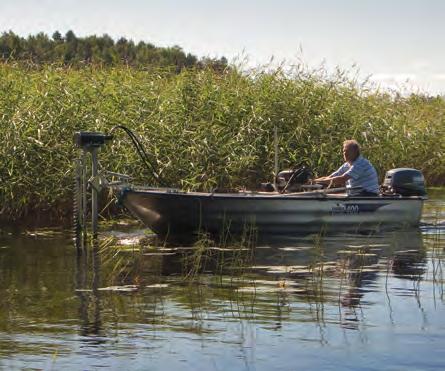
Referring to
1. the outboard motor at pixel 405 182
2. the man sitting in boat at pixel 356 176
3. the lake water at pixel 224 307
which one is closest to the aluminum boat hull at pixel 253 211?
the man sitting in boat at pixel 356 176

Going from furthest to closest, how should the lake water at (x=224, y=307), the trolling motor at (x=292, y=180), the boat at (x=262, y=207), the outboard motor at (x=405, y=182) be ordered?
the outboard motor at (x=405, y=182), the trolling motor at (x=292, y=180), the boat at (x=262, y=207), the lake water at (x=224, y=307)

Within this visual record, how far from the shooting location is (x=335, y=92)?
21625 millimetres

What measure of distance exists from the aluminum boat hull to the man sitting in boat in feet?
0.75

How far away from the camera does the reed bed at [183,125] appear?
16906 millimetres

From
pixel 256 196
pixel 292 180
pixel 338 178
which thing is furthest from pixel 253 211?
pixel 338 178

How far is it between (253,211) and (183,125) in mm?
3638

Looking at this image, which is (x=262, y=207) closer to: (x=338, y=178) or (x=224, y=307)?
(x=338, y=178)

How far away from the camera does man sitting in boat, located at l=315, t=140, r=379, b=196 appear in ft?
52.5

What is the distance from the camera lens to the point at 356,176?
1602 cm

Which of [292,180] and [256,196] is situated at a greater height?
[292,180]

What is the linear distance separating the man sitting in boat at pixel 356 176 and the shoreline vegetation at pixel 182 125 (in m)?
2.43

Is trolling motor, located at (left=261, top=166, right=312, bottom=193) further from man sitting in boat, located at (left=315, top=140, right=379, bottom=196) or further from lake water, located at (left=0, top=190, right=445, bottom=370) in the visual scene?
lake water, located at (left=0, top=190, right=445, bottom=370)

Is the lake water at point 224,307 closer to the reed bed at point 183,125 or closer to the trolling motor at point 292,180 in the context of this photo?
the trolling motor at point 292,180

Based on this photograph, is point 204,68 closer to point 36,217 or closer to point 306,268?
point 36,217
